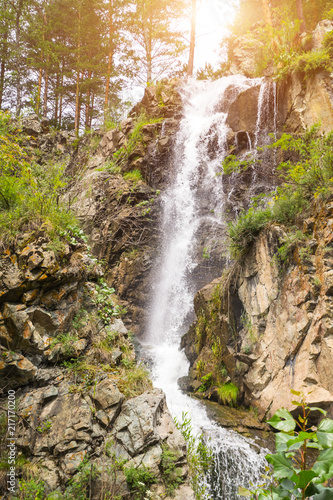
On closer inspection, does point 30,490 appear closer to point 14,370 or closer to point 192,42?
point 14,370

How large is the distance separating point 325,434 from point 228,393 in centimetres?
611

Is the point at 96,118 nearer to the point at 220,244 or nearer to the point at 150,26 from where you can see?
the point at 150,26

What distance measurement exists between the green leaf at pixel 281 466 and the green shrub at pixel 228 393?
5931 millimetres

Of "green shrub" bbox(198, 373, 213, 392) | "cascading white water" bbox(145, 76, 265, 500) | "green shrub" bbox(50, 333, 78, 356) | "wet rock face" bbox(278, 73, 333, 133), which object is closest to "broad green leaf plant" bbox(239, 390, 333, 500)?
"green shrub" bbox(50, 333, 78, 356)

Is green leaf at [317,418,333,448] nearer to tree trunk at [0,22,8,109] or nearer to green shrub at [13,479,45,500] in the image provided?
green shrub at [13,479,45,500]

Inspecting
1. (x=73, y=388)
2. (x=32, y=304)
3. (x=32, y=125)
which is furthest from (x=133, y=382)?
(x=32, y=125)

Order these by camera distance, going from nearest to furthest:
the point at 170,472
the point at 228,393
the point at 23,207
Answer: the point at 170,472 < the point at 23,207 < the point at 228,393

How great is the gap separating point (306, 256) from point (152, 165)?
30.4 ft

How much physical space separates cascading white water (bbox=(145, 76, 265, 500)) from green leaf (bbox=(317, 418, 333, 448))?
6.19 meters

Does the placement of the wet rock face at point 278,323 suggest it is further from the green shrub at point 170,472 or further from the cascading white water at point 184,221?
the green shrub at point 170,472

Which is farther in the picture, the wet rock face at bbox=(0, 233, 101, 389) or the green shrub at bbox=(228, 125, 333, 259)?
the green shrub at bbox=(228, 125, 333, 259)

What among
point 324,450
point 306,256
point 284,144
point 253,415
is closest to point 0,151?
point 324,450

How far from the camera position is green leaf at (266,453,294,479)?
3.26 feet

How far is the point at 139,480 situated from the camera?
131 inches
